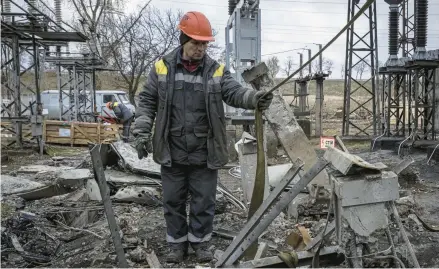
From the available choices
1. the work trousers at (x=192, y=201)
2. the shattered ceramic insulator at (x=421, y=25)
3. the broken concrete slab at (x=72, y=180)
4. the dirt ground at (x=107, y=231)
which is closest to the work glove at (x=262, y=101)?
the work trousers at (x=192, y=201)

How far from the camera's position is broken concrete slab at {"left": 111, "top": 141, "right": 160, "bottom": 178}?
22.4 ft

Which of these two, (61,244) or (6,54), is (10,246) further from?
(6,54)

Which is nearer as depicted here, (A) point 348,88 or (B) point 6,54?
(A) point 348,88

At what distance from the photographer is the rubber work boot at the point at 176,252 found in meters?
3.99

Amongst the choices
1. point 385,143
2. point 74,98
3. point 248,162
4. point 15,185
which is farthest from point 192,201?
point 74,98

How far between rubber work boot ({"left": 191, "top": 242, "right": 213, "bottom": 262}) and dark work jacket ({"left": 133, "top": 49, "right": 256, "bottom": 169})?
2.47ft

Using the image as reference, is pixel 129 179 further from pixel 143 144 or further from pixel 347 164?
pixel 347 164

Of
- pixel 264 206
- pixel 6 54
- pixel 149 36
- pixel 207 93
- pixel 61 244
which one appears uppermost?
pixel 149 36

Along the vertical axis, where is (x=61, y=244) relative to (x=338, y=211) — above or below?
below

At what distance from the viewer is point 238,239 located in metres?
3.13

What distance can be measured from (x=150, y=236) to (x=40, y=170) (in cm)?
610

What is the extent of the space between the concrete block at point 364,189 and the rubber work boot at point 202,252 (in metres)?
1.44

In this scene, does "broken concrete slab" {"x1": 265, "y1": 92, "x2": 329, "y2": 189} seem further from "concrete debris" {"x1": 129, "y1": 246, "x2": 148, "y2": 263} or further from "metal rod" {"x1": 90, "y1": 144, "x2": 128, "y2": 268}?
"metal rod" {"x1": 90, "y1": 144, "x2": 128, "y2": 268}

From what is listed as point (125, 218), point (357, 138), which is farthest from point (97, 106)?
point (125, 218)
